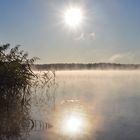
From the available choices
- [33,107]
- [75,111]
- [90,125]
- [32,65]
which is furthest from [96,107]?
[32,65]

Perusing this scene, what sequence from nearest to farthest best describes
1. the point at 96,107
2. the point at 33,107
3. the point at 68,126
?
the point at 68,126 → the point at 33,107 → the point at 96,107

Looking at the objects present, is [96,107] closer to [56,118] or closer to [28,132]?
[56,118]

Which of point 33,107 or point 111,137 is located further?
point 33,107

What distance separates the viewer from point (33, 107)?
62.2 feet

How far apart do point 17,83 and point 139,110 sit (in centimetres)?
732

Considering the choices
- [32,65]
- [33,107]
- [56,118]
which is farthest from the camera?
[33,107]

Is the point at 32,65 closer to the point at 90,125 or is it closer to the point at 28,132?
the point at 28,132

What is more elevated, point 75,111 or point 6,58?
point 6,58

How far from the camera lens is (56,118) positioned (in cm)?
1723

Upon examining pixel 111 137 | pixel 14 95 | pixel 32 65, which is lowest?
pixel 111 137

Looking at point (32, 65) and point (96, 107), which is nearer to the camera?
point (32, 65)

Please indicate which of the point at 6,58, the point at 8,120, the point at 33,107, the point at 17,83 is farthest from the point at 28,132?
the point at 33,107

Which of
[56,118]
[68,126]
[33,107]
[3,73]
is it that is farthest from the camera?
[33,107]

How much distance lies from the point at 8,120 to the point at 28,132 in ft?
2.49
